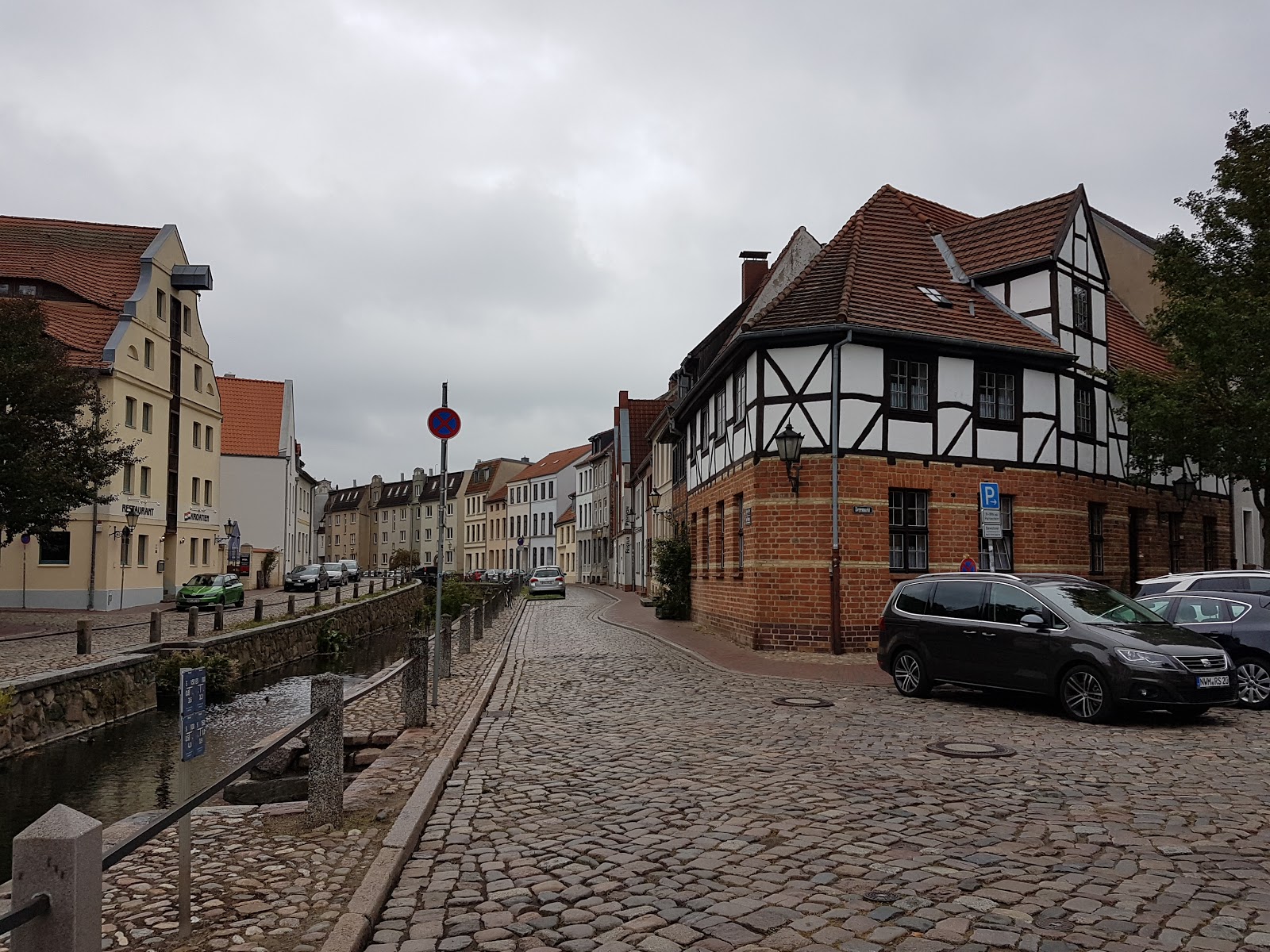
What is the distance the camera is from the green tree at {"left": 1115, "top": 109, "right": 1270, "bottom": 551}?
62.6 feet

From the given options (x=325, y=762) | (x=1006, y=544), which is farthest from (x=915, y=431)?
(x=325, y=762)

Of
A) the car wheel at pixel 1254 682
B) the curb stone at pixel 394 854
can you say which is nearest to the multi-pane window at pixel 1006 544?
the car wheel at pixel 1254 682

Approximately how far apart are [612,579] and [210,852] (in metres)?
61.3

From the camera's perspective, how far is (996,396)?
20.7 meters

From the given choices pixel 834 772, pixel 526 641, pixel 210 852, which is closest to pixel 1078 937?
pixel 834 772

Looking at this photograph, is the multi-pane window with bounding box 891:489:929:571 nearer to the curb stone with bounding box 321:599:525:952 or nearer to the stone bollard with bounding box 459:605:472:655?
the stone bollard with bounding box 459:605:472:655

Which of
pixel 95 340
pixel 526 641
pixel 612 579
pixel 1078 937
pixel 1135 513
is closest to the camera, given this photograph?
pixel 1078 937

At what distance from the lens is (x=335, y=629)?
28922mm

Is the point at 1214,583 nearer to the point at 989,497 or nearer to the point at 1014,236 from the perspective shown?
the point at 989,497

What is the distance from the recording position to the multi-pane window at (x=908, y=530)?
19.4 metres

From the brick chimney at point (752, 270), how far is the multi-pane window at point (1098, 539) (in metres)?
14.8

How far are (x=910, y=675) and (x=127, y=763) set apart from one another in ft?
32.1

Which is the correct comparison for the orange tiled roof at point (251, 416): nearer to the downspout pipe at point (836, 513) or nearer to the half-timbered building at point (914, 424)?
the half-timbered building at point (914, 424)

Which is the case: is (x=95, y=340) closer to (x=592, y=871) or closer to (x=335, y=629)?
(x=335, y=629)
